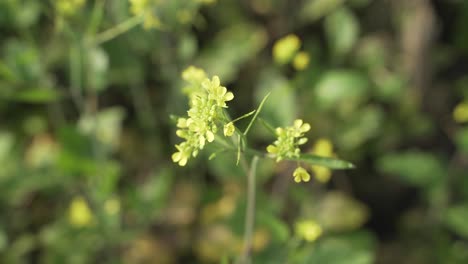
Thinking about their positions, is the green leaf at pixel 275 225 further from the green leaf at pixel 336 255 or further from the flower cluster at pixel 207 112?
the flower cluster at pixel 207 112

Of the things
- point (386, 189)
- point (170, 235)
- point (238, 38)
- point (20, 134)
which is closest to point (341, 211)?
point (386, 189)

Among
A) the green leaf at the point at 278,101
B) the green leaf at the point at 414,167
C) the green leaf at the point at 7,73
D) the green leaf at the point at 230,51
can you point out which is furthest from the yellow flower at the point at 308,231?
the green leaf at the point at 7,73

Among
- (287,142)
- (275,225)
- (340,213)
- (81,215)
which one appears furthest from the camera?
(340,213)

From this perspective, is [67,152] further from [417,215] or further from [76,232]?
[417,215]

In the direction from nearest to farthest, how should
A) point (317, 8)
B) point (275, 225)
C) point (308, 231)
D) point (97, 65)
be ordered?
point (308, 231) < point (275, 225) < point (97, 65) < point (317, 8)

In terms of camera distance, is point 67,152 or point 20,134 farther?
point 20,134

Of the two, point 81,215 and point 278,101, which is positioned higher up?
point 278,101

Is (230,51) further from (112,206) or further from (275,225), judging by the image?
(275,225)

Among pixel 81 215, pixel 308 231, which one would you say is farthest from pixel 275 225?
pixel 81 215
